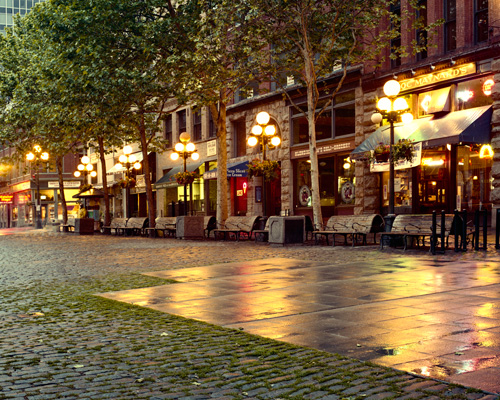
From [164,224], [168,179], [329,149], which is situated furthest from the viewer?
[168,179]

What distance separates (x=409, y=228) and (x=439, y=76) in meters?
8.42

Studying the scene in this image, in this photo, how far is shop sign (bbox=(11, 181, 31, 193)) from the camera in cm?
7994

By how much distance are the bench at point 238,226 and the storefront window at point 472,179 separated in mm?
7417

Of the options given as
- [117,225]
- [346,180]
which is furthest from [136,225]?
[346,180]

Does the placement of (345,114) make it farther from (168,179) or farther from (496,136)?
(168,179)

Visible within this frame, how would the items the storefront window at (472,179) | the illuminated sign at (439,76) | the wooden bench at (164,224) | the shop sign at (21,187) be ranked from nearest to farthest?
1. the storefront window at (472,179)
2. the illuminated sign at (439,76)
3. the wooden bench at (164,224)
4. the shop sign at (21,187)

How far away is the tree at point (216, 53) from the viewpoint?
22609 mm

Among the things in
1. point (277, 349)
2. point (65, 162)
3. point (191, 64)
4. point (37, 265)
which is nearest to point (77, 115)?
point (191, 64)

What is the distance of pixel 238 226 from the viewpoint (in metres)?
25.7

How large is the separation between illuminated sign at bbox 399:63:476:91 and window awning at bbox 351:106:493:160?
49.5 inches

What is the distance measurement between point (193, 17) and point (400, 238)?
13707 mm

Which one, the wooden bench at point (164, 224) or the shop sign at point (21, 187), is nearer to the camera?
the wooden bench at point (164, 224)

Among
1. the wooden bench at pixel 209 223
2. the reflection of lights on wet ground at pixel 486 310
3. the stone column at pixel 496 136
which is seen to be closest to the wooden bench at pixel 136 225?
the wooden bench at pixel 209 223

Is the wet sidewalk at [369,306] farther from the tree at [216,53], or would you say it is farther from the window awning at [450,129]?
the tree at [216,53]
